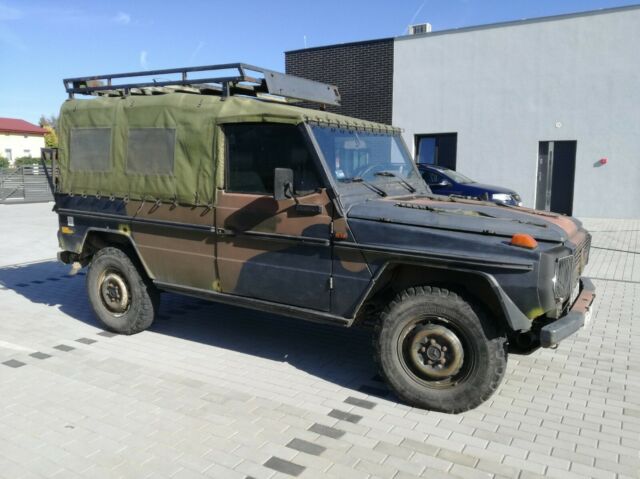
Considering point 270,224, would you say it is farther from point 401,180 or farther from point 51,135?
point 51,135

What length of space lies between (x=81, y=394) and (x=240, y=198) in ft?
6.75

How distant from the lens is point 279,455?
361 centimetres

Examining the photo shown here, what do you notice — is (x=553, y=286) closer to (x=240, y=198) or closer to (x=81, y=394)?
(x=240, y=198)

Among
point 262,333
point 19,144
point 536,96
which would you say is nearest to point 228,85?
point 262,333

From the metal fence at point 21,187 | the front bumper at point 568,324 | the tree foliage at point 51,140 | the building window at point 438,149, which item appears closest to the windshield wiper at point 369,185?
the front bumper at point 568,324

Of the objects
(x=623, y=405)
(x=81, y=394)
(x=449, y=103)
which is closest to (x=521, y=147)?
(x=449, y=103)

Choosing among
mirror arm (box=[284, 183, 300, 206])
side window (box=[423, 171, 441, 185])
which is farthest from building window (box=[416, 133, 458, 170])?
mirror arm (box=[284, 183, 300, 206])

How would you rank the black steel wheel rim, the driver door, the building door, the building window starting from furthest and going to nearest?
the building window
the building door
the driver door
the black steel wheel rim

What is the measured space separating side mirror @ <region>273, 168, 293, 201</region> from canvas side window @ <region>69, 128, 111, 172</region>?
2428mm

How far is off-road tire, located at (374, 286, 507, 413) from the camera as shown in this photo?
4023 millimetres

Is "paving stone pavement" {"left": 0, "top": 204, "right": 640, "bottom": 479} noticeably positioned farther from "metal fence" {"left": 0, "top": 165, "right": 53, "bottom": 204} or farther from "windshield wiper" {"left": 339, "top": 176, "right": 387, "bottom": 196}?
"metal fence" {"left": 0, "top": 165, "right": 53, "bottom": 204}

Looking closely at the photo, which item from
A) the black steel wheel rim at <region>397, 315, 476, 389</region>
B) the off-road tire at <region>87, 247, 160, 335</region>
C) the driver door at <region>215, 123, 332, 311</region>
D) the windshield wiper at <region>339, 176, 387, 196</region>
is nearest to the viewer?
the black steel wheel rim at <region>397, 315, 476, 389</region>

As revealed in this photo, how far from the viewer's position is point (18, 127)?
56.6 m

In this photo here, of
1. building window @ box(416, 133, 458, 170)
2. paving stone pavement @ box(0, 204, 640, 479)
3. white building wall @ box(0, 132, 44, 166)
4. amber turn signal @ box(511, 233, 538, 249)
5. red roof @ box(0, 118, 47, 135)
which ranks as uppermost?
red roof @ box(0, 118, 47, 135)
